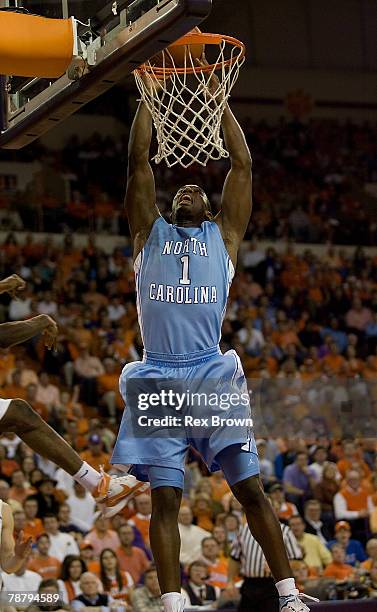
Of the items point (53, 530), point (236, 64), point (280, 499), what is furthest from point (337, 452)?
point (236, 64)

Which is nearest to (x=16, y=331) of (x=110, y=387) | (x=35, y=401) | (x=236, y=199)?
(x=236, y=199)

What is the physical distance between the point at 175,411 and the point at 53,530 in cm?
450

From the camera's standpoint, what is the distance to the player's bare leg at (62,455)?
20.5 feet

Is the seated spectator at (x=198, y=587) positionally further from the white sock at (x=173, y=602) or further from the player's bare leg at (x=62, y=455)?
the white sock at (x=173, y=602)

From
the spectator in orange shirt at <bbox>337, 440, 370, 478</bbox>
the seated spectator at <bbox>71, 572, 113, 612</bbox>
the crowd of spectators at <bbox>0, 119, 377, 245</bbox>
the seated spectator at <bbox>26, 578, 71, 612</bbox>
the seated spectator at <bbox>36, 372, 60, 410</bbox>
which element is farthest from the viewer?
the crowd of spectators at <bbox>0, 119, 377, 245</bbox>

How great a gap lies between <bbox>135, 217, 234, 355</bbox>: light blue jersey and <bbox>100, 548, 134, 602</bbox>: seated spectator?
13.1ft

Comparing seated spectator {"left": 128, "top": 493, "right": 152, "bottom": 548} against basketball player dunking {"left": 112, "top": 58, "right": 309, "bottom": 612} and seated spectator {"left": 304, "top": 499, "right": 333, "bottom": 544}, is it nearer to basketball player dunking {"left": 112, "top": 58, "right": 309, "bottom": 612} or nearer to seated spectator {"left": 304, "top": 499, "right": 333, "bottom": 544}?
seated spectator {"left": 304, "top": 499, "right": 333, "bottom": 544}

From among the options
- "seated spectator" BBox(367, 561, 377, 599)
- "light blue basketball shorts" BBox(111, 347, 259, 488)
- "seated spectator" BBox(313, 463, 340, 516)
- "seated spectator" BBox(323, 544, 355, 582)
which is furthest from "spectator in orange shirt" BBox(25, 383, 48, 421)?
"light blue basketball shorts" BBox(111, 347, 259, 488)

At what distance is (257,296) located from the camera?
1659 centimetres

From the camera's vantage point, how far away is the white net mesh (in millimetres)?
6164

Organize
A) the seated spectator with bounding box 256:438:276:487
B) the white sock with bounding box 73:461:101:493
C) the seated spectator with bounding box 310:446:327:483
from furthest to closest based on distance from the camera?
the seated spectator with bounding box 310:446:327:483 < the seated spectator with bounding box 256:438:276:487 < the white sock with bounding box 73:461:101:493

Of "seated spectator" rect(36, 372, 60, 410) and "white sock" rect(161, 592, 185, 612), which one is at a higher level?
"seated spectator" rect(36, 372, 60, 410)

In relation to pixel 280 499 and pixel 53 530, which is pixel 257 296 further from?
pixel 53 530

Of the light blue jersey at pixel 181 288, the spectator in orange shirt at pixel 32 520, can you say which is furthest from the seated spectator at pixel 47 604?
the light blue jersey at pixel 181 288
